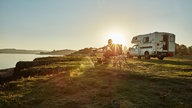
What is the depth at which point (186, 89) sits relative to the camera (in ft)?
30.6

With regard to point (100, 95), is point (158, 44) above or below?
above

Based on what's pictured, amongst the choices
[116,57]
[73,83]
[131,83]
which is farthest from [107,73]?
[116,57]

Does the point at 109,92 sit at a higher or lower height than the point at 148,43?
lower

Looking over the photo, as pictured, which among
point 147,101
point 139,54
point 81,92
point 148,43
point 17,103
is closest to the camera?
point 17,103

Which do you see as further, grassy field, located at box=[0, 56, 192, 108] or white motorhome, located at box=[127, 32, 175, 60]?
white motorhome, located at box=[127, 32, 175, 60]

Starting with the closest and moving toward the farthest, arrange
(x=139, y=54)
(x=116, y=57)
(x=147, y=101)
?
1. (x=147, y=101)
2. (x=116, y=57)
3. (x=139, y=54)

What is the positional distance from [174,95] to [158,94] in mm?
588

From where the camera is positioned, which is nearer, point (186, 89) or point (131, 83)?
point (186, 89)

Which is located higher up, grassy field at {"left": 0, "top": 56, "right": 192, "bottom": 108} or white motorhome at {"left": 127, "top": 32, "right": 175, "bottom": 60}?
white motorhome at {"left": 127, "top": 32, "right": 175, "bottom": 60}

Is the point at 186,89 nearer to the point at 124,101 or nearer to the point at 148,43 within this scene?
the point at 124,101

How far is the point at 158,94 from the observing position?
8.27 meters

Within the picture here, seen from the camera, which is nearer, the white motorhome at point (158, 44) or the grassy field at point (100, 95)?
the grassy field at point (100, 95)

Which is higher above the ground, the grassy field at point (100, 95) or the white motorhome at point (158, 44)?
the white motorhome at point (158, 44)

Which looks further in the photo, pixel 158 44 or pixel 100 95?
pixel 158 44
